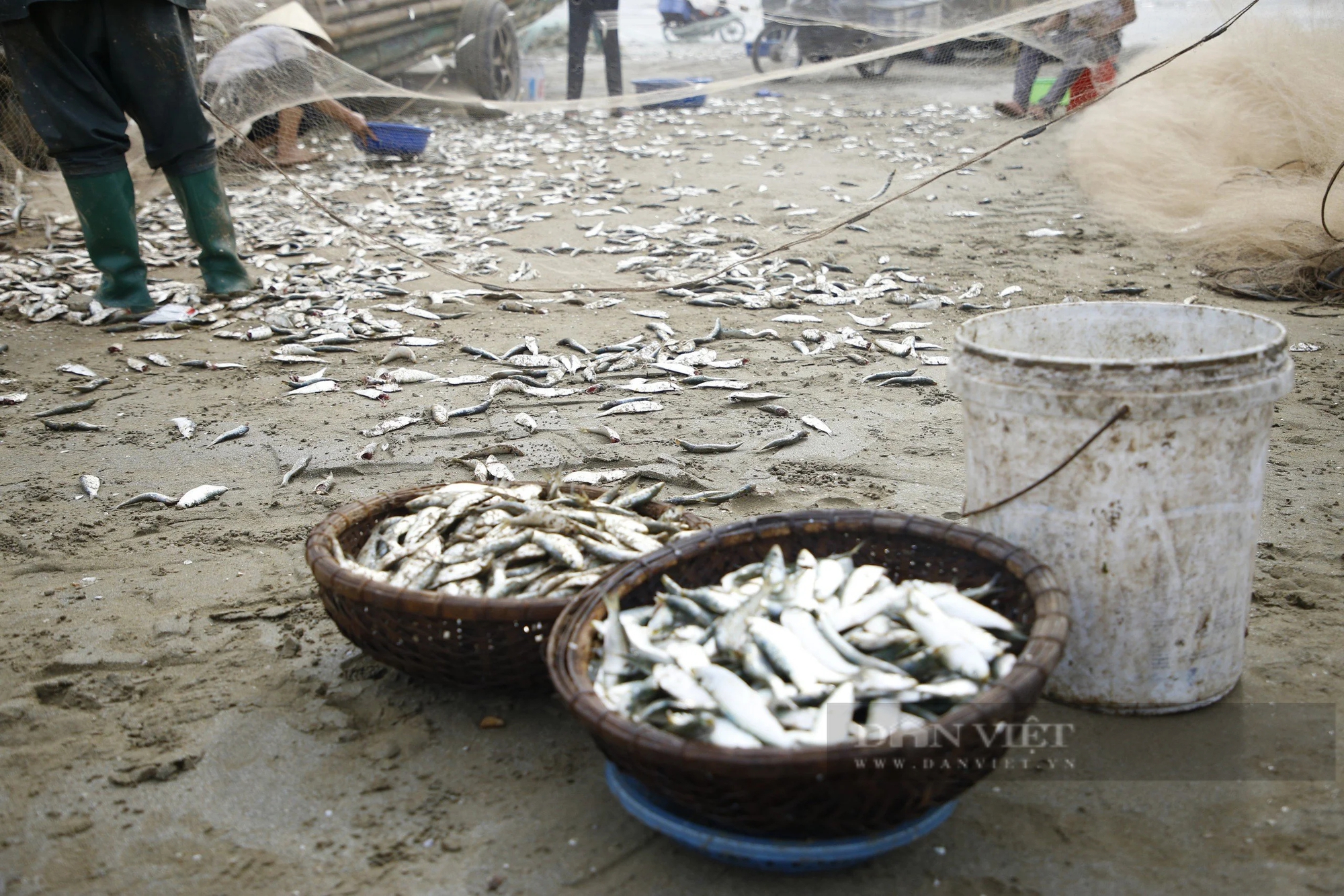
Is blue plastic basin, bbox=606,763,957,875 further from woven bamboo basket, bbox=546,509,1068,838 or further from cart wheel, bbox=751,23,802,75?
cart wheel, bbox=751,23,802,75

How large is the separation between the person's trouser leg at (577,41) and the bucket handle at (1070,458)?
10.6 meters

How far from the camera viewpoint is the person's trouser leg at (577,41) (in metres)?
11.8

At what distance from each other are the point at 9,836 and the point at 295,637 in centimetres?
80

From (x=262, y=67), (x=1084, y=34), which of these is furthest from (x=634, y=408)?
(x=262, y=67)

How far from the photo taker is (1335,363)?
442cm

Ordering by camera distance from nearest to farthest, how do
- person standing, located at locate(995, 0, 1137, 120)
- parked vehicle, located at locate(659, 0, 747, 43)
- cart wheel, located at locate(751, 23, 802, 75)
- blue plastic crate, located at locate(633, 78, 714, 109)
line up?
1. person standing, located at locate(995, 0, 1137, 120)
2. blue plastic crate, located at locate(633, 78, 714, 109)
3. cart wheel, located at locate(751, 23, 802, 75)
4. parked vehicle, located at locate(659, 0, 747, 43)

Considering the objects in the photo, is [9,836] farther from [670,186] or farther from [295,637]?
[670,186]

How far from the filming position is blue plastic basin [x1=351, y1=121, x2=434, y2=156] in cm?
→ 967

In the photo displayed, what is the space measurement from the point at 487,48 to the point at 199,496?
981 centimetres

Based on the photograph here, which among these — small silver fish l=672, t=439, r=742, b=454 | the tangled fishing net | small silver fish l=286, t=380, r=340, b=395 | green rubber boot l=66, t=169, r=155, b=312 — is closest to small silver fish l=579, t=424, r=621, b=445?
small silver fish l=672, t=439, r=742, b=454

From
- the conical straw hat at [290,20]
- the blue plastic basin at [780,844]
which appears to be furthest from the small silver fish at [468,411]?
the conical straw hat at [290,20]

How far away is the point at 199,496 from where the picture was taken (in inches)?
137

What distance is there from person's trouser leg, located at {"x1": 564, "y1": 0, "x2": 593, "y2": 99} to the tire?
435 centimetres

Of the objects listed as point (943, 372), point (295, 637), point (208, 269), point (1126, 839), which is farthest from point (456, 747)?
point (208, 269)
